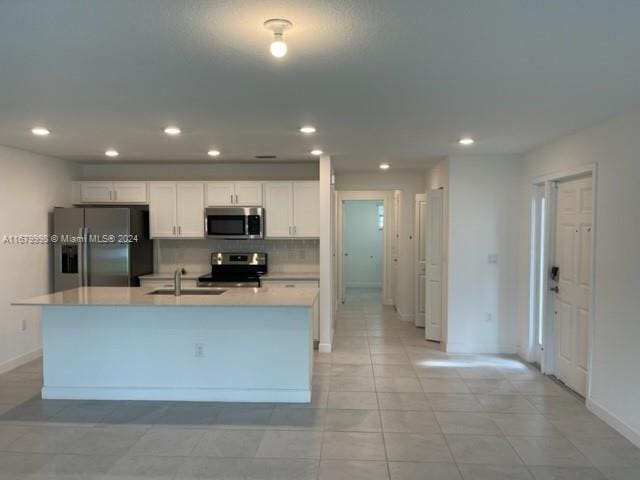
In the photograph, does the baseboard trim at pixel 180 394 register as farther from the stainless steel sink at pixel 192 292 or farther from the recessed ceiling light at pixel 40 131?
the recessed ceiling light at pixel 40 131

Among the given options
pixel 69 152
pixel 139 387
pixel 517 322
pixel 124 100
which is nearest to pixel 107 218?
pixel 69 152

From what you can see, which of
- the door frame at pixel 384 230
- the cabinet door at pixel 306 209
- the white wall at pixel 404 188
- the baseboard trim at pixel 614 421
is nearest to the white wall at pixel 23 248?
the cabinet door at pixel 306 209

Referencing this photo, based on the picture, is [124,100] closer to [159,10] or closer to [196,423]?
[159,10]

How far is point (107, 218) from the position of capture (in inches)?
217

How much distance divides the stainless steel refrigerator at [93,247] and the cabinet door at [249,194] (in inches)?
52.5

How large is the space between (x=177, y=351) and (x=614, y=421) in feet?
11.3

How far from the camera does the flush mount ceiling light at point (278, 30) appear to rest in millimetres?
1858

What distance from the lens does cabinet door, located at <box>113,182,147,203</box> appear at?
6.01 metres

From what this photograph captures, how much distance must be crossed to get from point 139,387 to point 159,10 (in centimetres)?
324

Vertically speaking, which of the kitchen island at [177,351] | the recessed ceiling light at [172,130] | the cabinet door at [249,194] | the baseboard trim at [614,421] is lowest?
the baseboard trim at [614,421]

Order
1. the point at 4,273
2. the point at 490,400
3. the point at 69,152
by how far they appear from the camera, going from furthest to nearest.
Answer: the point at 69,152 < the point at 4,273 < the point at 490,400

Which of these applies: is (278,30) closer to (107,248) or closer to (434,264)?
(107,248)

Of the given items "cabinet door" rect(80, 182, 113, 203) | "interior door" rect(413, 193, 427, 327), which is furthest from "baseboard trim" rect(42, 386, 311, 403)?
"interior door" rect(413, 193, 427, 327)

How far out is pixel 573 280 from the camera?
430 cm
